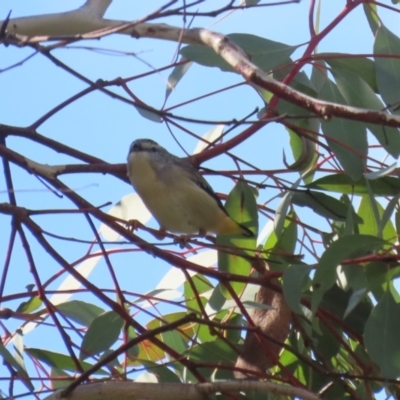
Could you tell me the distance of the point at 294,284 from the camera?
1.71m

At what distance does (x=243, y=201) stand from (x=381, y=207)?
438mm

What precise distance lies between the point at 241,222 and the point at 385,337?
0.59m

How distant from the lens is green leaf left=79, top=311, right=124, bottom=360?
1.94m

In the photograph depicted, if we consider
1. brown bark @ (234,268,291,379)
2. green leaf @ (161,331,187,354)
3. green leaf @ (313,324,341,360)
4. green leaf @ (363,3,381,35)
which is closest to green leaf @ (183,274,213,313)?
green leaf @ (161,331,187,354)

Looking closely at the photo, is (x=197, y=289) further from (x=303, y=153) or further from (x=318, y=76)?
(x=318, y=76)

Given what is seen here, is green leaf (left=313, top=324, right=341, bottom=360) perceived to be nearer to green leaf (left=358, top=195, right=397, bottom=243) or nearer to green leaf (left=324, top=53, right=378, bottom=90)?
green leaf (left=358, top=195, right=397, bottom=243)

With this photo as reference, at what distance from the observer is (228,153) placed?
2.00 metres

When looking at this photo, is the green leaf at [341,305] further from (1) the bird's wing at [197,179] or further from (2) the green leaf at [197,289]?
(1) the bird's wing at [197,179]

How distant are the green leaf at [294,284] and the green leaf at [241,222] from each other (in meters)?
0.40

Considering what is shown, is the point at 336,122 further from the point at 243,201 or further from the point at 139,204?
the point at 139,204

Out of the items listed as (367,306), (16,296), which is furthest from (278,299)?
(16,296)

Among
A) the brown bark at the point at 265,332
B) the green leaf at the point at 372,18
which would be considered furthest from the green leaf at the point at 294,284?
the green leaf at the point at 372,18

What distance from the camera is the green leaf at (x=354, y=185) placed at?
6.97ft

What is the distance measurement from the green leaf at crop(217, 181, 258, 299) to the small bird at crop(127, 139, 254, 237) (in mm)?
270
